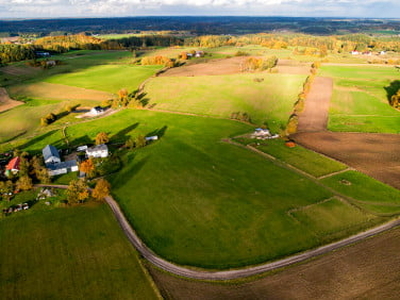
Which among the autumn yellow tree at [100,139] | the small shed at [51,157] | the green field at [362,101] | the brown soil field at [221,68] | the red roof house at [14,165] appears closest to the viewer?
the red roof house at [14,165]

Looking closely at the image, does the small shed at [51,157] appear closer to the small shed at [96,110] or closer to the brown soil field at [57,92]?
the small shed at [96,110]

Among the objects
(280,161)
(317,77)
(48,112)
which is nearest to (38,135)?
(48,112)

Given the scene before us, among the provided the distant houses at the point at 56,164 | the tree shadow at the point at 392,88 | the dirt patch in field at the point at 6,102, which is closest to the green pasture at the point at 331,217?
the distant houses at the point at 56,164

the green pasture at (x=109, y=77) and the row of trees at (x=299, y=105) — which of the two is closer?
the row of trees at (x=299, y=105)

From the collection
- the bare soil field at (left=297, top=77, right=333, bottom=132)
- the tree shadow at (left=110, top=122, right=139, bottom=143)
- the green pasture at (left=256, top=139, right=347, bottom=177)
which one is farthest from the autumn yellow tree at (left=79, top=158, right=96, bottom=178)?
the bare soil field at (left=297, top=77, right=333, bottom=132)

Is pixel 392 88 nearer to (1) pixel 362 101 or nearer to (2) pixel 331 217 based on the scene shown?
(1) pixel 362 101

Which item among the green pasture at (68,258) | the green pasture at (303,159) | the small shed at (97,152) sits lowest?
the green pasture at (68,258)

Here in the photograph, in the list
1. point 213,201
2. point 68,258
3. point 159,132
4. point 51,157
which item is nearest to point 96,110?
point 159,132
